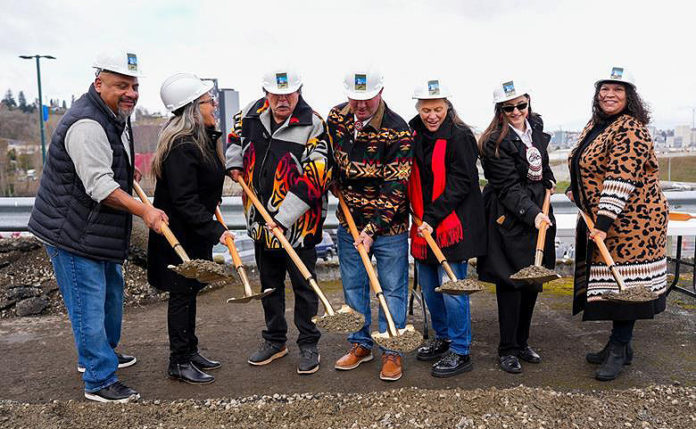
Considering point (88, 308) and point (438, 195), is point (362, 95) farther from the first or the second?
point (88, 308)

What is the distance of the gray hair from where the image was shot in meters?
3.42

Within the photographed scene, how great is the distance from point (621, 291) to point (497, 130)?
1.23 metres

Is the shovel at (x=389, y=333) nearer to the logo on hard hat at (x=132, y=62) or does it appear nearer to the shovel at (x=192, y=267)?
the shovel at (x=192, y=267)

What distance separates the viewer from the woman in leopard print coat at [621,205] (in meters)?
3.45

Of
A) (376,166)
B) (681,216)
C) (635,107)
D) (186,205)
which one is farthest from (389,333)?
(681,216)

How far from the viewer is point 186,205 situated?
3434 millimetres

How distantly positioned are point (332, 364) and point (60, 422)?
166 centimetres

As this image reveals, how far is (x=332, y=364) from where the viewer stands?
12.9 ft

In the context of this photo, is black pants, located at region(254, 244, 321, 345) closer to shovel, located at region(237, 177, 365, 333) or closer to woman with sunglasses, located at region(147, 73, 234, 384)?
shovel, located at region(237, 177, 365, 333)

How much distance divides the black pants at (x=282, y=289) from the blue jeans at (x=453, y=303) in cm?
75

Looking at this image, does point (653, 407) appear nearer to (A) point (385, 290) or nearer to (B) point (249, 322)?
(A) point (385, 290)

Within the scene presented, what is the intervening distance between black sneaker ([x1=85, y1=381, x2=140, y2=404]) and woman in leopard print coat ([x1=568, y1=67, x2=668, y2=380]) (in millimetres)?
2826

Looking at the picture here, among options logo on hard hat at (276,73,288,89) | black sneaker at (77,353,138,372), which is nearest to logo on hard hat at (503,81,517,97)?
logo on hard hat at (276,73,288,89)

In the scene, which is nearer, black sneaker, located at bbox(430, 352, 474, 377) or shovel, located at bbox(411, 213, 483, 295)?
shovel, located at bbox(411, 213, 483, 295)
